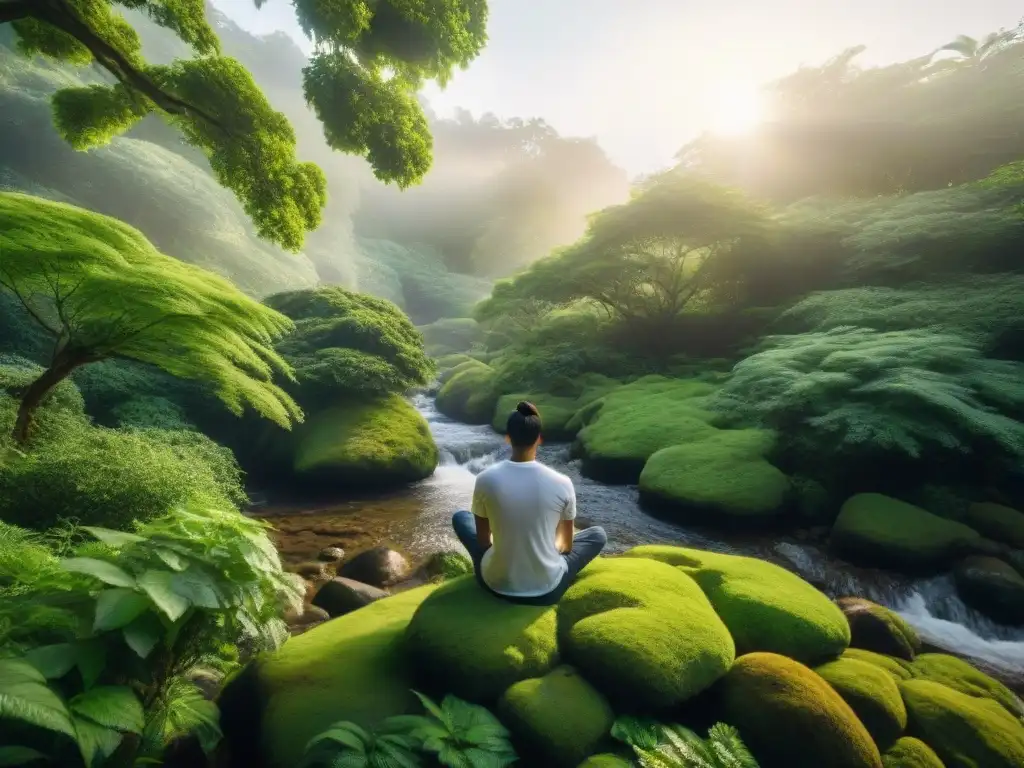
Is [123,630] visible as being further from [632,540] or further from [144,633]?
[632,540]

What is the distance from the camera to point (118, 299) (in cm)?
504

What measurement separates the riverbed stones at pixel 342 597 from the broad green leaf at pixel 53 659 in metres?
3.98

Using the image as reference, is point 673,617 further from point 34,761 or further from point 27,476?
point 27,476

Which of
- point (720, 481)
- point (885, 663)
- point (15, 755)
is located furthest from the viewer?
point (720, 481)

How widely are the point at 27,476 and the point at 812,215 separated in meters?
24.0

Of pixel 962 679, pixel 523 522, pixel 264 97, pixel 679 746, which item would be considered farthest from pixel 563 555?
pixel 264 97

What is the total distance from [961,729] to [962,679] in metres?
1.20

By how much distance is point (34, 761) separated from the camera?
2.07 meters

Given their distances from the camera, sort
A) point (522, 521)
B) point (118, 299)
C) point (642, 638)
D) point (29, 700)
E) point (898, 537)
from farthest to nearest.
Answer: point (898, 537) < point (118, 299) < point (522, 521) < point (642, 638) < point (29, 700)

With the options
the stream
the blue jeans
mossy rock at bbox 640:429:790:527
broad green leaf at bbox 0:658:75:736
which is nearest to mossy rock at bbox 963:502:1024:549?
the stream

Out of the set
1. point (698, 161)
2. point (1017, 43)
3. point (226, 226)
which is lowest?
point (226, 226)

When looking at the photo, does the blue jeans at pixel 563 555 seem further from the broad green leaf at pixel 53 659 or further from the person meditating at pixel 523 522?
the broad green leaf at pixel 53 659

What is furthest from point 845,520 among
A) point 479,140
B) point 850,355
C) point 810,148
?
point 479,140

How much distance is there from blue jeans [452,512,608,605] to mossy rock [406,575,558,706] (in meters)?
0.06
